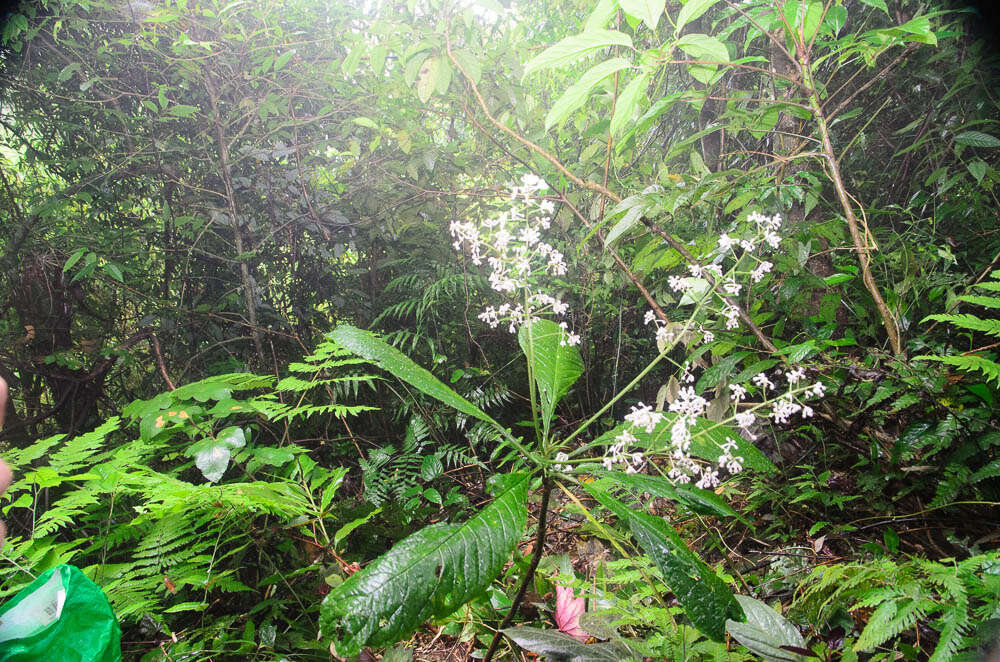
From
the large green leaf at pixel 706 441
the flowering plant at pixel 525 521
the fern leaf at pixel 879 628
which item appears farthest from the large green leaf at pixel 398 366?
the fern leaf at pixel 879 628

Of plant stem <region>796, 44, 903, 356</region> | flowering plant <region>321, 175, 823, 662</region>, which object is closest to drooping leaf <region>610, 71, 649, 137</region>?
flowering plant <region>321, 175, 823, 662</region>

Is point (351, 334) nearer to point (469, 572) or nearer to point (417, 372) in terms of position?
point (417, 372)

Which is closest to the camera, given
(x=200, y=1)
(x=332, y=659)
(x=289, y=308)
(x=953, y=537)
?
(x=953, y=537)

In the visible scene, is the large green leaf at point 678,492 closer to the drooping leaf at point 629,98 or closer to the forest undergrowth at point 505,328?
the forest undergrowth at point 505,328

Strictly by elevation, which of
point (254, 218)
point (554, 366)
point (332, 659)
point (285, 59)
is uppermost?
point (285, 59)

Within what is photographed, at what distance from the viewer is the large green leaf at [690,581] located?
650 mm

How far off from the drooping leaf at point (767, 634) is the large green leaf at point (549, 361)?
1.85 feet

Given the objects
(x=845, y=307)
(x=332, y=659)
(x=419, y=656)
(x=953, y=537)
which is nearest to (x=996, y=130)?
(x=845, y=307)

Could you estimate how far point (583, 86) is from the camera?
3.45 feet

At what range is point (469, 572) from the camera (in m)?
0.64

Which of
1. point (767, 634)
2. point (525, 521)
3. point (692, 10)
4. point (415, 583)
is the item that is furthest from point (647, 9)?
point (767, 634)

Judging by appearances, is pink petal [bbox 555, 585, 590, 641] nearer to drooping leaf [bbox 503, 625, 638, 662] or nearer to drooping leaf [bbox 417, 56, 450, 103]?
drooping leaf [bbox 503, 625, 638, 662]

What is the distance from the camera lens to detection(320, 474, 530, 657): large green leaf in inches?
22.6

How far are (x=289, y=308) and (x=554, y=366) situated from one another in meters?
2.06
